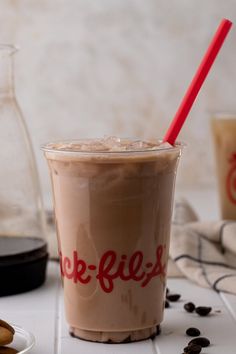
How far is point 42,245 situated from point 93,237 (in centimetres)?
35

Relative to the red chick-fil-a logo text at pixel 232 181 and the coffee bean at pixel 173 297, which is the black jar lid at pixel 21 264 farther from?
the red chick-fil-a logo text at pixel 232 181

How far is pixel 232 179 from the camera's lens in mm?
1754

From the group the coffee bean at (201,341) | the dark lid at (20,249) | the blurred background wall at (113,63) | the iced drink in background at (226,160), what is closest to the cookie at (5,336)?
the coffee bean at (201,341)

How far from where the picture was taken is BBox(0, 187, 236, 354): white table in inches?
42.2

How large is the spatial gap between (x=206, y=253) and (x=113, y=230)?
0.45 m

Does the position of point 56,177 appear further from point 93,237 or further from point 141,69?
point 141,69

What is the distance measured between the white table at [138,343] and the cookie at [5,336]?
0.21ft

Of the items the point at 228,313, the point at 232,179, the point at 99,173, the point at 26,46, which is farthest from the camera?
A: the point at 26,46

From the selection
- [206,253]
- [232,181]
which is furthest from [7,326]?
[232,181]

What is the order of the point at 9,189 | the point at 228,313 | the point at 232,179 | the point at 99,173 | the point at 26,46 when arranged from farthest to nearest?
the point at 26,46 → the point at 232,179 → the point at 9,189 → the point at 228,313 → the point at 99,173

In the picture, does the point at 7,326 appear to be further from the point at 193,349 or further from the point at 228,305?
the point at 228,305

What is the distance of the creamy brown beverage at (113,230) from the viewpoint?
1061mm

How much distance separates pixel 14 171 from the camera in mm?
1396

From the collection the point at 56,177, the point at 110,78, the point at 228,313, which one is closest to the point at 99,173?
the point at 56,177
